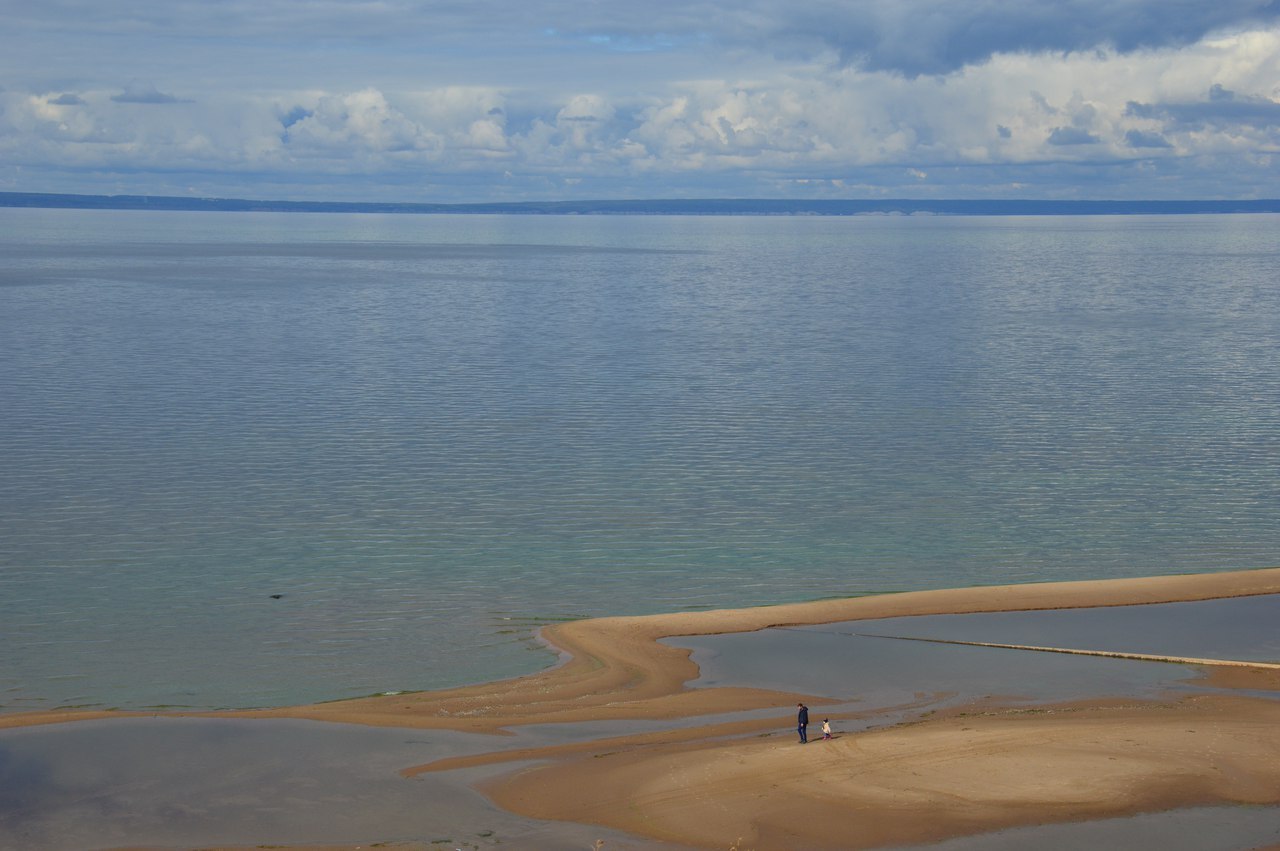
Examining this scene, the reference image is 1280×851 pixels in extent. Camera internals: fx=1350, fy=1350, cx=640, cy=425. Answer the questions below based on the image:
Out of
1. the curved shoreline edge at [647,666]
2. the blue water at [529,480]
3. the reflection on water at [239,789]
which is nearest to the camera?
the reflection on water at [239,789]

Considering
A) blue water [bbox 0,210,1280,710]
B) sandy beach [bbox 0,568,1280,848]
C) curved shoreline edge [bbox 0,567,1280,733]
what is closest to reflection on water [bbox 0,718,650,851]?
sandy beach [bbox 0,568,1280,848]

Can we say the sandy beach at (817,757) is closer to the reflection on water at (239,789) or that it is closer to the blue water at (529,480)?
the reflection on water at (239,789)

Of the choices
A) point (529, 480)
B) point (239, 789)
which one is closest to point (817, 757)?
point (239, 789)

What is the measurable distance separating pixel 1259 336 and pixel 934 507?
6847 cm

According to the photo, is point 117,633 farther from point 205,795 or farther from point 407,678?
point 205,795

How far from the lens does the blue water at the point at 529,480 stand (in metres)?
40.5

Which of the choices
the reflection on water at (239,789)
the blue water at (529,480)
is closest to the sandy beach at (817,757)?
the reflection on water at (239,789)

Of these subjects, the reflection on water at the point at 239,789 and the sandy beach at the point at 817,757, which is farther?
the sandy beach at the point at 817,757

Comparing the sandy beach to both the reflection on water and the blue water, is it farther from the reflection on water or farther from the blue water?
the blue water

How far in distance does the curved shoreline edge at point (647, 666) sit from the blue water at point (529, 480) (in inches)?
55.5

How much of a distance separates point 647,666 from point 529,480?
22.1 m

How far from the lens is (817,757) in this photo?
96.3 ft

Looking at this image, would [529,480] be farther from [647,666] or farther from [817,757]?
[817,757]

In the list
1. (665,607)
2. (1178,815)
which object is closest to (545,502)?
(665,607)
